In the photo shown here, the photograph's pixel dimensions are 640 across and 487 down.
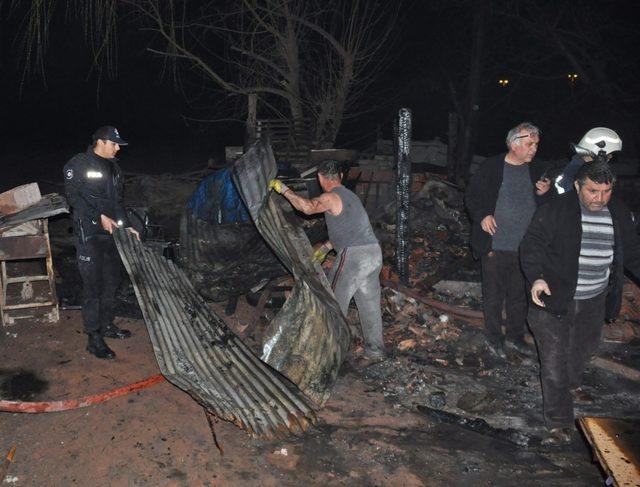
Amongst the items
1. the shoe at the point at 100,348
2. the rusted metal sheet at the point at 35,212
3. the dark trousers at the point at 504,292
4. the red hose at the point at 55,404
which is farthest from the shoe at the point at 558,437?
the rusted metal sheet at the point at 35,212

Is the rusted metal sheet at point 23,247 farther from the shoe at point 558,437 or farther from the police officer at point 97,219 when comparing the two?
the shoe at point 558,437

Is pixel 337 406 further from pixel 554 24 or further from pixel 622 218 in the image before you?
pixel 554 24

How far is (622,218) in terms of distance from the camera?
4027mm

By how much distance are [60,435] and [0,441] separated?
40cm

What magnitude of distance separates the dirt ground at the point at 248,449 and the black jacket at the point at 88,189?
1.40 metres

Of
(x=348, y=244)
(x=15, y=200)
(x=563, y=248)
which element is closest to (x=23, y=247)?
(x=15, y=200)

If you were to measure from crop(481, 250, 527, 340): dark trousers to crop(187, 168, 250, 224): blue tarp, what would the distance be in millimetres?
2584

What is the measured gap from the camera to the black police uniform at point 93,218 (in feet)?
16.8

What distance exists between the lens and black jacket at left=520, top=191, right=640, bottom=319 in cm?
388

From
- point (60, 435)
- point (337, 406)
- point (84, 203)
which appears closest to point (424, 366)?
point (337, 406)

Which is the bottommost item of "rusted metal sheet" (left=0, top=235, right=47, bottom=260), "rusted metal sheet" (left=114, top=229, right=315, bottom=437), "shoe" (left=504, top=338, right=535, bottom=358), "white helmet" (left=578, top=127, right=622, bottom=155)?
"shoe" (left=504, top=338, right=535, bottom=358)

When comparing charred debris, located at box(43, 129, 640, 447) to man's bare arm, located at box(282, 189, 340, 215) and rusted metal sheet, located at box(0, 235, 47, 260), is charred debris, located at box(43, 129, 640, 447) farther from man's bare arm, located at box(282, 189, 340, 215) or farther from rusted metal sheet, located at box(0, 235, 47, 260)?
rusted metal sheet, located at box(0, 235, 47, 260)

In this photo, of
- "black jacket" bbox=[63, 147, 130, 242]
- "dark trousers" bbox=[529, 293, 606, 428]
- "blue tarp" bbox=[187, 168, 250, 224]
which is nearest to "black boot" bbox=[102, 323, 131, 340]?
"black jacket" bbox=[63, 147, 130, 242]

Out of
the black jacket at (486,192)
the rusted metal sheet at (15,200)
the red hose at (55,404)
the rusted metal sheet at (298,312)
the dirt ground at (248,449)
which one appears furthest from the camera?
the rusted metal sheet at (15,200)
